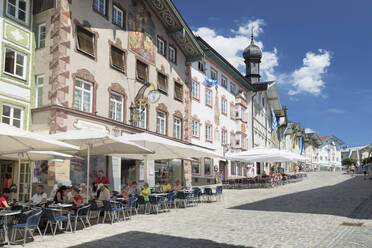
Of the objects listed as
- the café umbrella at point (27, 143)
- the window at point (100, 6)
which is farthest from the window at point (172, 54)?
the café umbrella at point (27, 143)

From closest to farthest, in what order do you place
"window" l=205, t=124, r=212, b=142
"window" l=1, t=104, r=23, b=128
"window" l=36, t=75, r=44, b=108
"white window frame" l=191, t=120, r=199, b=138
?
"window" l=1, t=104, r=23, b=128 < "window" l=36, t=75, r=44, b=108 < "white window frame" l=191, t=120, r=199, b=138 < "window" l=205, t=124, r=212, b=142

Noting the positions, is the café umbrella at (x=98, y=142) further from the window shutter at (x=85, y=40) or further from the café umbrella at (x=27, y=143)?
the window shutter at (x=85, y=40)

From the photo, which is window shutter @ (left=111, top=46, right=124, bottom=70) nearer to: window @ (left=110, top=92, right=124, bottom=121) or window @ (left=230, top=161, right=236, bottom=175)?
window @ (left=110, top=92, right=124, bottom=121)

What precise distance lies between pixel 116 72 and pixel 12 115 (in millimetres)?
6353

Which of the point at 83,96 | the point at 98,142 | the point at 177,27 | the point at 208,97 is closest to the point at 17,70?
the point at 83,96

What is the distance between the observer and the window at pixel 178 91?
27.8 metres

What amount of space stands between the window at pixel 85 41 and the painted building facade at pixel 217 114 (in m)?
12.6

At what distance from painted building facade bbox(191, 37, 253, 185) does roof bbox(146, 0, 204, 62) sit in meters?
2.18

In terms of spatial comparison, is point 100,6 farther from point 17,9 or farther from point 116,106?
point 116,106

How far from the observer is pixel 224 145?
36875 mm

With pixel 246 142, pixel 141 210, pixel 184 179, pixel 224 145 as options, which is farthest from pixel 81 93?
pixel 246 142

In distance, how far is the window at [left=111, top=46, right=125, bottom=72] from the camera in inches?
821

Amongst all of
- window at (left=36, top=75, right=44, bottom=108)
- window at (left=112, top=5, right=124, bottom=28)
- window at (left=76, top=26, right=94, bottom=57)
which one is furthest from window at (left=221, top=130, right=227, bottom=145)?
window at (left=36, top=75, right=44, bottom=108)

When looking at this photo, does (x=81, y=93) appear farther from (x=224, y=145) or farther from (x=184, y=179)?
(x=224, y=145)
